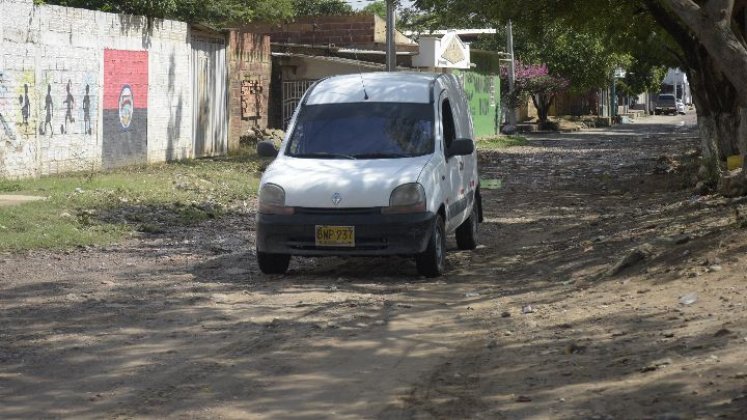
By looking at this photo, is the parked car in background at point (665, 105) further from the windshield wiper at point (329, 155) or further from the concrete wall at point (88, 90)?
the windshield wiper at point (329, 155)

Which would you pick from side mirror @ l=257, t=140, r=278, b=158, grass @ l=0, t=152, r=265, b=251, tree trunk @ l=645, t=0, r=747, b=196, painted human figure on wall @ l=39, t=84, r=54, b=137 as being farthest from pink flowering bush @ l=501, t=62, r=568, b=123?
side mirror @ l=257, t=140, r=278, b=158

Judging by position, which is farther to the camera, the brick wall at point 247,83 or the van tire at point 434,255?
the brick wall at point 247,83

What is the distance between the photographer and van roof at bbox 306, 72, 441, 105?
13.1m

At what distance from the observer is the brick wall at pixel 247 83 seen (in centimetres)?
3066

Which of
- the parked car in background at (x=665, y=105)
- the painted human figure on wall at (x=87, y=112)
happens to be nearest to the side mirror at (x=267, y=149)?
the painted human figure on wall at (x=87, y=112)

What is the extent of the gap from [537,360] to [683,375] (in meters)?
1.25

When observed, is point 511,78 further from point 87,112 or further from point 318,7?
point 87,112

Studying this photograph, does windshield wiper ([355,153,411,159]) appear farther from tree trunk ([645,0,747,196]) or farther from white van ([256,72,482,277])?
tree trunk ([645,0,747,196])

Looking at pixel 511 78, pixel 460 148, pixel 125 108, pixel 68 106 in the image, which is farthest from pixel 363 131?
pixel 511 78

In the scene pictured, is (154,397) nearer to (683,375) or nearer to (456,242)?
(683,375)

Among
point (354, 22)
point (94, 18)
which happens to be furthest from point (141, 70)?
point (354, 22)

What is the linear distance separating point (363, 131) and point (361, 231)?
1.58 m

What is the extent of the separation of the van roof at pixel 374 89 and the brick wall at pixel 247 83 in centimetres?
1732

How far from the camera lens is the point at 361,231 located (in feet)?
38.0
